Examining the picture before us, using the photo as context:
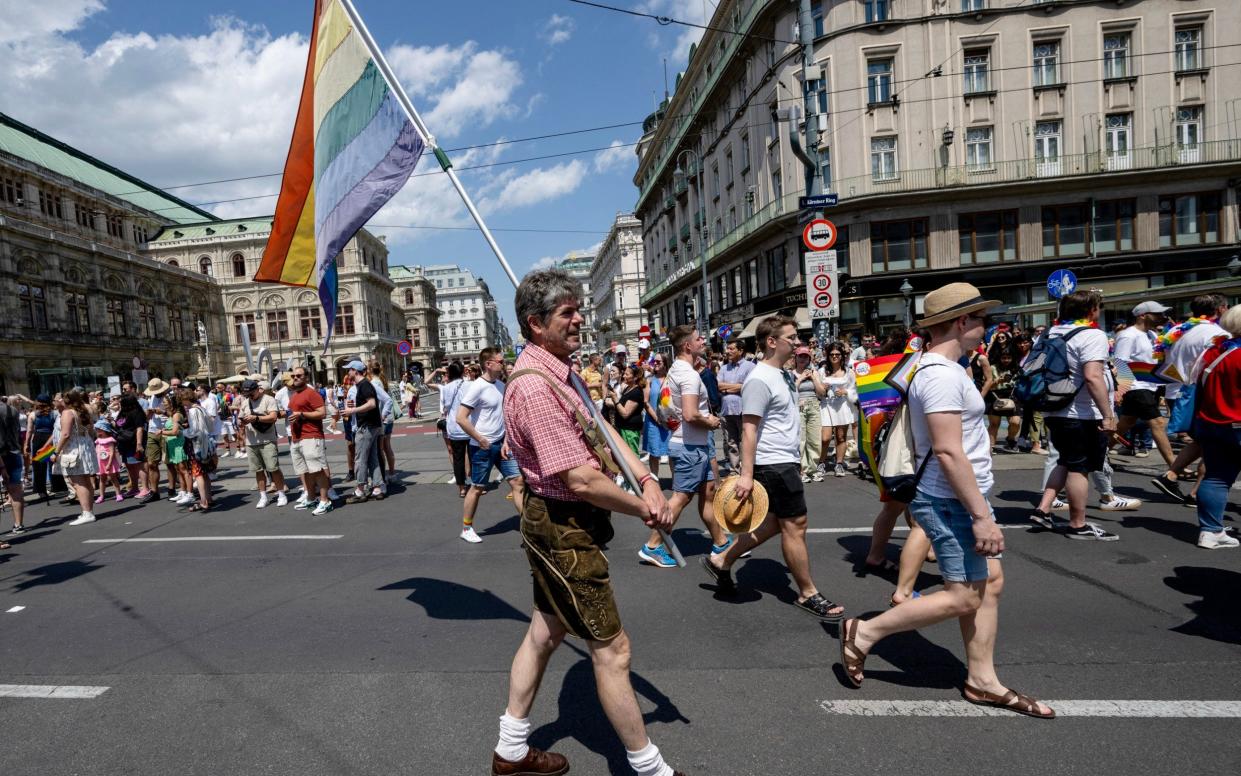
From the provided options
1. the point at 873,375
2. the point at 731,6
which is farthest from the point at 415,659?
the point at 731,6

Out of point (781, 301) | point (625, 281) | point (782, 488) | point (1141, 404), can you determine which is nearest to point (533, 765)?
point (782, 488)

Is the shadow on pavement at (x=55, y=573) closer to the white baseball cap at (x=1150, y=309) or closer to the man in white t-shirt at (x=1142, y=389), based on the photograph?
the man in white t-shirt at (x=1142, y=389)

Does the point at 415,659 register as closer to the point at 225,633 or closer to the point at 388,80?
the point at 225,633

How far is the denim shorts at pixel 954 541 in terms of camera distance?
9.40 feet

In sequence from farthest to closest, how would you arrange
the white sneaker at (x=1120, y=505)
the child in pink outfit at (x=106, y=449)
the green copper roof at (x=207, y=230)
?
the green copper roof at (x=207, y=230), the child in pink outfit at (x=106, y=449), the white sneaker at (x=1120, y=505)

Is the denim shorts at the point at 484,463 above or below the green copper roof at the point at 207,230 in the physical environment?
below

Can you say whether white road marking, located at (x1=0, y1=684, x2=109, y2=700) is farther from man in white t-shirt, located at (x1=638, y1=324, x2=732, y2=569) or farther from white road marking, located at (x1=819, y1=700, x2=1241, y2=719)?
white road marking, located at (x1=819, y1=700, x2=1241, y2=719)

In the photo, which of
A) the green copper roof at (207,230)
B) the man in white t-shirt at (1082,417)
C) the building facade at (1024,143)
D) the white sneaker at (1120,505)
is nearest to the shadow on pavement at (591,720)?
the man in white t-shirt at (1082,417)

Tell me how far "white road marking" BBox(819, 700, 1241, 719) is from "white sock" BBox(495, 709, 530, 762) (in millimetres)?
1385

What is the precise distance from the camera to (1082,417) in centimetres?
520

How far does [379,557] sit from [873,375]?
4.54 m

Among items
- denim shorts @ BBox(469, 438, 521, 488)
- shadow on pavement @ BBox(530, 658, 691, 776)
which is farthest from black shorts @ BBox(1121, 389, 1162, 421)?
shadow on pavement @ BBox(530, 658, 691, 776)

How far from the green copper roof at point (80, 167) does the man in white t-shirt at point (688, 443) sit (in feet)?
168

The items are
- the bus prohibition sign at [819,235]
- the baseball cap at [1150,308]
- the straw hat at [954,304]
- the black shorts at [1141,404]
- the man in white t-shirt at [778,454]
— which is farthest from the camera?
the bus prohibition sign at [819,235]
